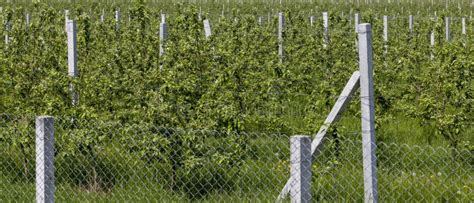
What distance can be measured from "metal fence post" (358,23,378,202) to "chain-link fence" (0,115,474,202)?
0.91 m

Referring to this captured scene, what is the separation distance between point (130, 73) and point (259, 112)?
4.23ft

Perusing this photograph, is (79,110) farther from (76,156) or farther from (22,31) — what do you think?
(22,31)

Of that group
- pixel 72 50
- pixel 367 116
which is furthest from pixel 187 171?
pixel 72 50

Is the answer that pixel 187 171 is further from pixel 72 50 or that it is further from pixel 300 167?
pixel 72 50

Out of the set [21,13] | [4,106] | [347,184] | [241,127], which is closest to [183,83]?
[241,127]

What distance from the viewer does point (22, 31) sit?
975cm

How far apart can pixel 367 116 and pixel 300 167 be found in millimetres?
670

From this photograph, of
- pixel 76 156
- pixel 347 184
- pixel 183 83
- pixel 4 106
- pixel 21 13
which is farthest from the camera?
pixel 21 13

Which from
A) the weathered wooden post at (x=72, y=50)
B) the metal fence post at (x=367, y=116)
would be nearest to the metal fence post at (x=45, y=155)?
the metal fence post at (x=367, y=116)

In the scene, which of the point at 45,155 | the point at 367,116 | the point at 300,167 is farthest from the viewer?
the point at 45,155

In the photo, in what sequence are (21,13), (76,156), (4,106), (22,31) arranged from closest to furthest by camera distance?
(76,156) → (4,106) → (22,31) → (21,13)

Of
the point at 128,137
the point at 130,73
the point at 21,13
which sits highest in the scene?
the point at 21,13

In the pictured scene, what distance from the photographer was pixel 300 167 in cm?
539

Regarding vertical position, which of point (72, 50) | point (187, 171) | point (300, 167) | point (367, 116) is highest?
point (72, 50)
